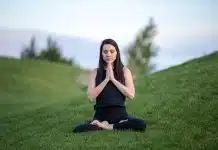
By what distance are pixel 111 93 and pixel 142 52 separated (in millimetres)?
51261

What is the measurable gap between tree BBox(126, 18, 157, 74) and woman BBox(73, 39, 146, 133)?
50110 mm

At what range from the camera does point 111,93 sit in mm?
9906

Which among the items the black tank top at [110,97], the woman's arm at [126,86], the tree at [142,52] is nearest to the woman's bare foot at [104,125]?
the black tank top at [110,97]

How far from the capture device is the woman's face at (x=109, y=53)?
9.93 m

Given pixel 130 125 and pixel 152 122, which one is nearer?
pixel 130 125

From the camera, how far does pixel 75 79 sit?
40500mm

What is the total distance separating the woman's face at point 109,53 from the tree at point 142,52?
50161mm

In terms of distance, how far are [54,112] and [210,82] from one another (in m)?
5.44

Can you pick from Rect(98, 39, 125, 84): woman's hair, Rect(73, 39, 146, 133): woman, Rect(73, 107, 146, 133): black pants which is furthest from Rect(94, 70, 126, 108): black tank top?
Rect(98, 39, 125, 84): woman's hair

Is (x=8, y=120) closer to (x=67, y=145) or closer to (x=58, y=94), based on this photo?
(x=67, y=145)

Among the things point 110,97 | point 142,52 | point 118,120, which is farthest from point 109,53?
point 142,52

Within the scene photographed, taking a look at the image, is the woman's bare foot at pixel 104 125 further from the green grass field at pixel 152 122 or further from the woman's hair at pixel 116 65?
the woman's hair at pixel 116 65

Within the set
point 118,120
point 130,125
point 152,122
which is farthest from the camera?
point 152,122

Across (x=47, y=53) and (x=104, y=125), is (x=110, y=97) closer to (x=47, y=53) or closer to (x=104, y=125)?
(x=104, y=125)
